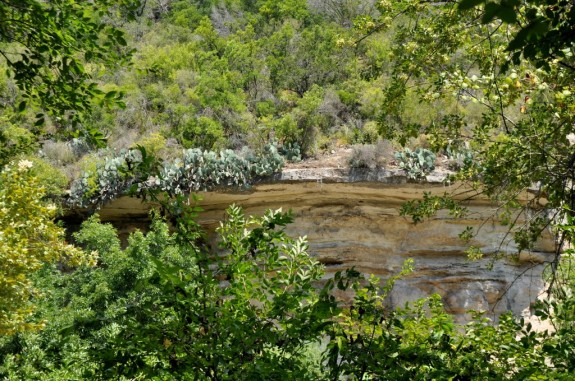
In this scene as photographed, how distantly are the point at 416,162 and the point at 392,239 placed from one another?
1.80m

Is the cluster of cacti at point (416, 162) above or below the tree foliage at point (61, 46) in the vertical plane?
below

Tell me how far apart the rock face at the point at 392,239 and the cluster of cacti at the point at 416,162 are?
2.16 ft

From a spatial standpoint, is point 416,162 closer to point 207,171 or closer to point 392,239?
point 392,239

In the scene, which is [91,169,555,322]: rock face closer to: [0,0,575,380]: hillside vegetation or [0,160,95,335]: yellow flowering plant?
[0,0,575,380]: hillside vegetation

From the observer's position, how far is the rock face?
45.7 feet

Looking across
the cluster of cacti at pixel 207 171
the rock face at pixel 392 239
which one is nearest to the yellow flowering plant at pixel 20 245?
the cluster of cacti at pixel 207 171

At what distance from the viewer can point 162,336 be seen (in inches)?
124

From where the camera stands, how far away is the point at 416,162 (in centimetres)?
1346

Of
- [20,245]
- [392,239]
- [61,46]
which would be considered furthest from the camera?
[392,239]

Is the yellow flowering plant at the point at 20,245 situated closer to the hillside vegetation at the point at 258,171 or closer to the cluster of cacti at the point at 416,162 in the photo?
the hillside vegetation at the point at 258,171

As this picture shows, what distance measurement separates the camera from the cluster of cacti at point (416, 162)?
523 inches

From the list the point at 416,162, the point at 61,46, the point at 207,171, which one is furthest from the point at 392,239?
the point at 61,46

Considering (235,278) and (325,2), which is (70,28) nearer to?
(235,278)

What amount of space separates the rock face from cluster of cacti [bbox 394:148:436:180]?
658 millimetres
